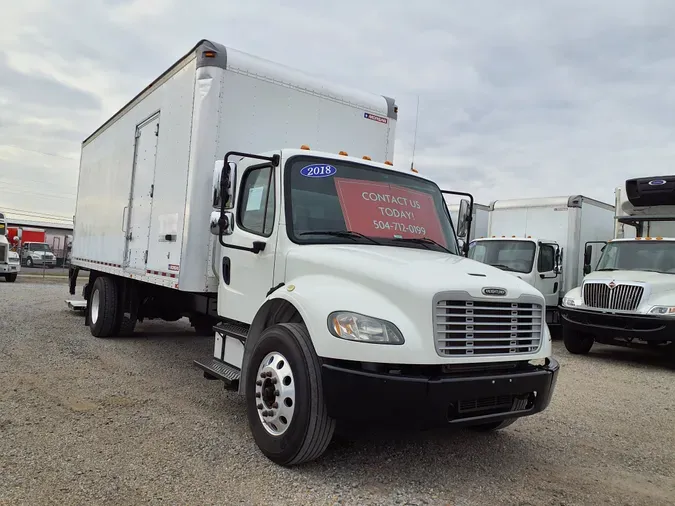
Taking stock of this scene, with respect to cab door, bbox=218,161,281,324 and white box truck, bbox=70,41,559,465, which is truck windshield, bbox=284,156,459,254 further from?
cab door, bbox=218,161,281,324

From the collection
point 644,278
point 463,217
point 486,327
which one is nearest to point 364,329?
point 486,327

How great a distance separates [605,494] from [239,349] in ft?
9.96

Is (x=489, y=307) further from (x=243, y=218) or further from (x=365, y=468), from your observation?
(x=243, y=218)

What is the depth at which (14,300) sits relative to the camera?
13992 millimetres

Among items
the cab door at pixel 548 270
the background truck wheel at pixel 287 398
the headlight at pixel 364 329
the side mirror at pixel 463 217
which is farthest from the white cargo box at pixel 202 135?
the cab door at pixel 548 270

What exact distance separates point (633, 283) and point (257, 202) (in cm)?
755

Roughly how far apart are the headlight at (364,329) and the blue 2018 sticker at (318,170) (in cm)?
153

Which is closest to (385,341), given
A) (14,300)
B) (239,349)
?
(239,349)

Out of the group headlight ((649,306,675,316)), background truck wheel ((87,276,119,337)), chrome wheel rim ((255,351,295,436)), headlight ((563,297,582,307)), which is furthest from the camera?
headlight ((563,297,582,307))

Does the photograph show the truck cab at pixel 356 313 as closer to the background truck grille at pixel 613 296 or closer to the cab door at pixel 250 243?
the cab door at pixel 250 243

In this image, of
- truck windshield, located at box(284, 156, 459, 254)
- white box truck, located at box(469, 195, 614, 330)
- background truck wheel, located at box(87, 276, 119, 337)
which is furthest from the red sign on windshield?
white box truck, located at box(469, 195, 614, 330)

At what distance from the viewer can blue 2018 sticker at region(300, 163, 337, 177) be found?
463 cm

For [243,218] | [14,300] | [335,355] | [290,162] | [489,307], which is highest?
[290,162]

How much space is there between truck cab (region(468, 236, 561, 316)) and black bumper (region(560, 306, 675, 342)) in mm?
2512
